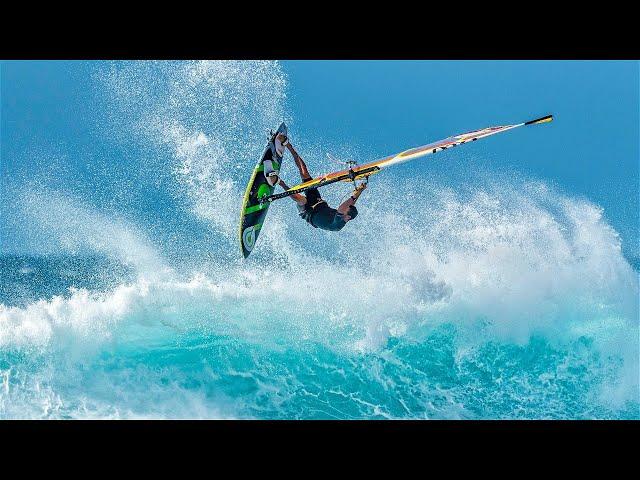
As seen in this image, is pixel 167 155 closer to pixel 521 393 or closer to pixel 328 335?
pixel 328 335

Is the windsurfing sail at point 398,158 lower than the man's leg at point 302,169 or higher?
lower

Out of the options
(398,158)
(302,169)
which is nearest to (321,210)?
(302,169)

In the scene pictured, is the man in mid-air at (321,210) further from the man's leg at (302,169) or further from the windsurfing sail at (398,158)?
the windsurfing sail at (398,158)

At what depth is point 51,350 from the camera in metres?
7.77

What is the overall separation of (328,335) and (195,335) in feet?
7.70

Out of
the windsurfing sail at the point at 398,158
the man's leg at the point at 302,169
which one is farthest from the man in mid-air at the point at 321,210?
the windsurfing sail at the point at 398,158

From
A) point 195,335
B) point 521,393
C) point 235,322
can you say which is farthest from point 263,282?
point 521,393

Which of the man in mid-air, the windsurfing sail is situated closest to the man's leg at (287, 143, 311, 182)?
the man in mid-air

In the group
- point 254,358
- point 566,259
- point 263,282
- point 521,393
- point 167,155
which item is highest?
point 167,155

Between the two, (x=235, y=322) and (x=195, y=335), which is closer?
(x=195, y=335)

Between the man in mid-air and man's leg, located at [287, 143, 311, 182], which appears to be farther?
man's leg, located at [287, 143, 311, 182]

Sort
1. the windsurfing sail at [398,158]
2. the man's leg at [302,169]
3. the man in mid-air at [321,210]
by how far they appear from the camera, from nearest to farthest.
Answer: the windsurfing sail at [398,158]
the man in mid-air at [321,210]
the man's leg at [302,169]

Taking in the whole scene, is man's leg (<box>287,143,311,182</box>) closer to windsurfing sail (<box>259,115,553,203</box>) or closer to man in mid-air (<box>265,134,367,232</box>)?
man in mid-air (<box>265,134,367,232</box>)
